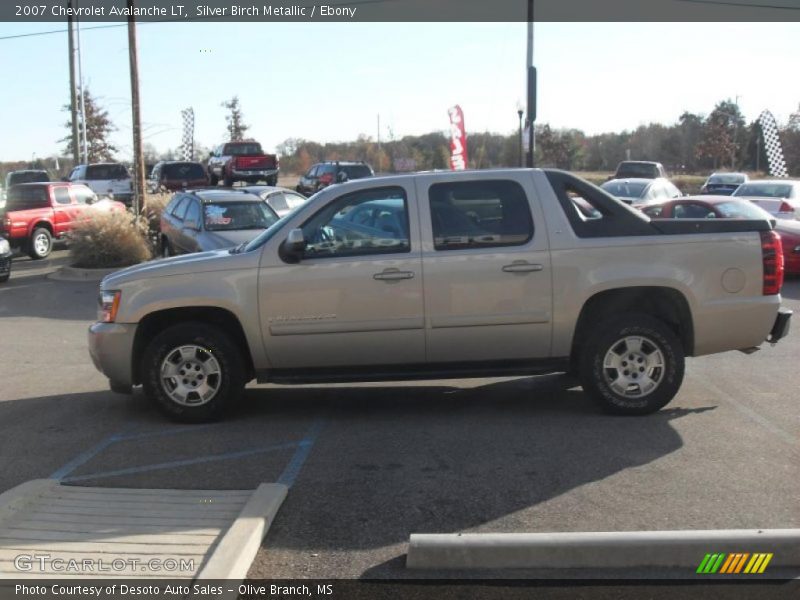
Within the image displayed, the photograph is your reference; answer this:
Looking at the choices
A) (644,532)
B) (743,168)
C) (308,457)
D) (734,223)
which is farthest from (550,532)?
(743,168)

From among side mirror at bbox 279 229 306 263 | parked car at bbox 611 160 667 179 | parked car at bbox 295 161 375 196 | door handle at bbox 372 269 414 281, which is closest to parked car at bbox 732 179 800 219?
parked car at bbox 611 160 667 179

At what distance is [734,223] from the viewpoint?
677 cm

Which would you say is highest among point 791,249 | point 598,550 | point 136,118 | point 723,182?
point 136,118

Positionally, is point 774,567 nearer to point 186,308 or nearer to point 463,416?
point 463,416

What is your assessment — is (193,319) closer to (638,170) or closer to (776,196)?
(776,196)

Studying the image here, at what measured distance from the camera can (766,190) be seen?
21094 millimetres

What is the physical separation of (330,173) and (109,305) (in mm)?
25168

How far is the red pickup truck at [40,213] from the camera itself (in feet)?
68.8

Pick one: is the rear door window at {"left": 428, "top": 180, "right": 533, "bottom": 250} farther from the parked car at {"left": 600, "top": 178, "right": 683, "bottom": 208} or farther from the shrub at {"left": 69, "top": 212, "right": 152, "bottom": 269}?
the parked car at {"left": 600, "top": 178, "right": 683, "bottom": 208}

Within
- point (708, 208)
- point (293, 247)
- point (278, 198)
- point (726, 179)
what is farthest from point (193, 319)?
point (726, 179)

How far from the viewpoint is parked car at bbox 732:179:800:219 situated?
1892cm

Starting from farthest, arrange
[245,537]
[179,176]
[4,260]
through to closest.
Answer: [179,176] → [4,260] → [245,537]

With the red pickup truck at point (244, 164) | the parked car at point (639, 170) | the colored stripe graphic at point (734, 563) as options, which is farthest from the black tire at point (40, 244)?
the colored stripe graphic at point (734, 563)

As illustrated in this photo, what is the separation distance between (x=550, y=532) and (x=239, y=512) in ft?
5.76
